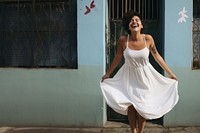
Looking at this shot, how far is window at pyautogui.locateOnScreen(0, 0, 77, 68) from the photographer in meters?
5.79

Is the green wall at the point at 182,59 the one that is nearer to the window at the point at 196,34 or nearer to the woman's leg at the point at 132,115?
the window at the point at 196,34

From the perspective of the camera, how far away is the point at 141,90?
4242 mm

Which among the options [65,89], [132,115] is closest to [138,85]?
[132,115]

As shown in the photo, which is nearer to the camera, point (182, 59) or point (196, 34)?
point (182, 59)

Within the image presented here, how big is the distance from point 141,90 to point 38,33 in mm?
2531

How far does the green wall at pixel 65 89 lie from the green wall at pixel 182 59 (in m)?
1.17

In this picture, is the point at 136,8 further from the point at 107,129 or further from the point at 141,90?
the point at 107,129

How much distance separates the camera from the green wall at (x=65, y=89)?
5.55 meters

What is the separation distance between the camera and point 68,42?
5.80 m

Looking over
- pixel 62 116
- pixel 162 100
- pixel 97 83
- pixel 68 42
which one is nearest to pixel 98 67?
pixel 97 83

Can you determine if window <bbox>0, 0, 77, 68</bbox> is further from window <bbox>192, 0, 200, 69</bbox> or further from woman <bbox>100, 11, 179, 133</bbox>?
window <bbox>192, 0, 200, 69</bbox>

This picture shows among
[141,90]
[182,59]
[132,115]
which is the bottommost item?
[132,115]

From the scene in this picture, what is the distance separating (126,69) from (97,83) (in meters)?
1.32

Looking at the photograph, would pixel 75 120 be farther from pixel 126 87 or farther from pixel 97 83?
pixel 126 87
